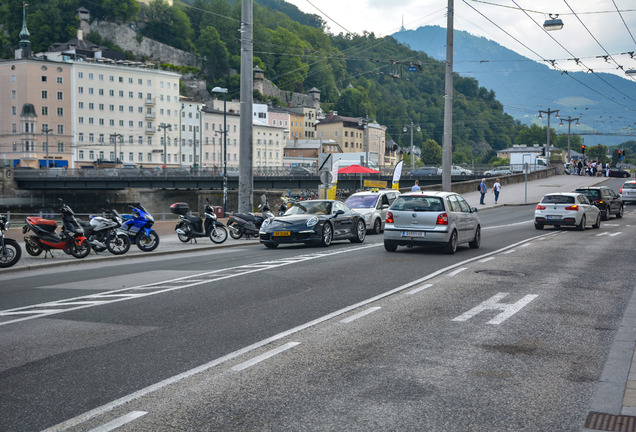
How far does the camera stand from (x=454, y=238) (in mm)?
18312

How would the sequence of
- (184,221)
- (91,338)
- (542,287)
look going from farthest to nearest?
(184,221), (542,287), (91,338)

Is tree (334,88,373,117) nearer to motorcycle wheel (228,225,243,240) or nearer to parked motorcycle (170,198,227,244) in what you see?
motorcycle wheel (228,225,243,240)

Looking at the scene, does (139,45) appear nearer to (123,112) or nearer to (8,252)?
(123,112)

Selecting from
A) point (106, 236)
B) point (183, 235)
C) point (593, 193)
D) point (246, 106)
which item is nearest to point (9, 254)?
point (106, 236)

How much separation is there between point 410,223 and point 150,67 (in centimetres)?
13890

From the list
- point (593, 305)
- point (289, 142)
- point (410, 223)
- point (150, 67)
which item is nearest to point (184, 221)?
point (410, 223)

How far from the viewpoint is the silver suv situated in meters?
28.0

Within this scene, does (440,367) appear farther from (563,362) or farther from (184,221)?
(184,221)

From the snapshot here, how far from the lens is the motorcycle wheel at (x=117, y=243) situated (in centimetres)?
1923

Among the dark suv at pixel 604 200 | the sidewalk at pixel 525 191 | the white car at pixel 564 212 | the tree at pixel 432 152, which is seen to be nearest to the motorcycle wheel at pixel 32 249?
the white car at pixel 564 212

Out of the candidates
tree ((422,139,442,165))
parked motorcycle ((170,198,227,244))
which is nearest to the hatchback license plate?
parked motorcycle ((170,198,227,244))

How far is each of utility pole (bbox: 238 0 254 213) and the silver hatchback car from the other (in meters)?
7.74

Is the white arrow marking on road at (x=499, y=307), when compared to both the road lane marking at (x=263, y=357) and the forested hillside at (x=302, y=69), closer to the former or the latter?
the road lane marking at (x=263, y=357)

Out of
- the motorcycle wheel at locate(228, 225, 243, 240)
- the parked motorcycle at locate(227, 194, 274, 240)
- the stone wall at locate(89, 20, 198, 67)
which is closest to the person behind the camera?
the parked motorcycle at locate(227, 194, 274, 240)
